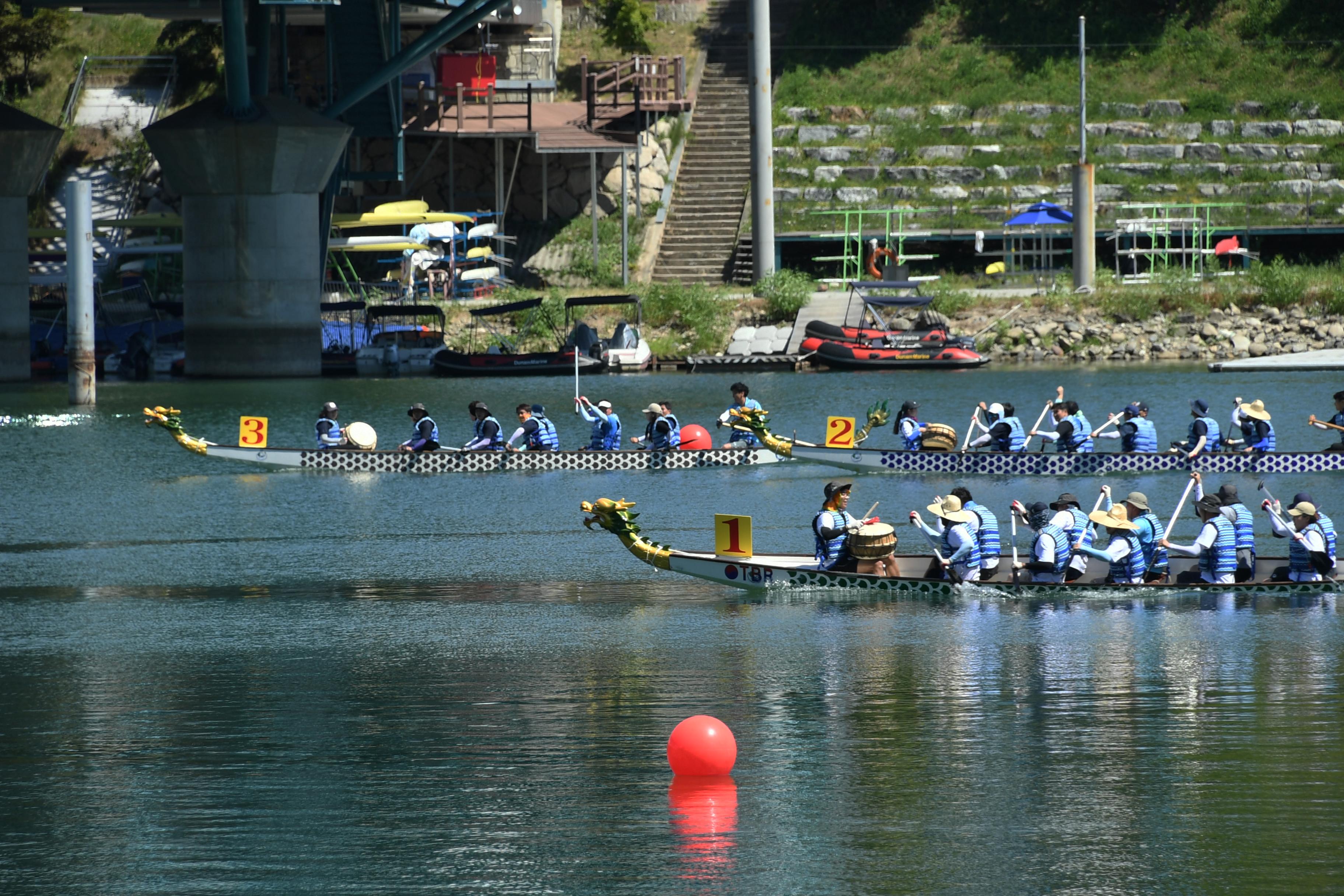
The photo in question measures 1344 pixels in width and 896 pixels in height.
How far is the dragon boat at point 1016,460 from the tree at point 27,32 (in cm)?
4905

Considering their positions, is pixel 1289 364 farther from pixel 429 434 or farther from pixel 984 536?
pixel 984 536

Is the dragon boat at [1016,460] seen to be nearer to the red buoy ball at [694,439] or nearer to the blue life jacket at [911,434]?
the blue life jacket at [911,434]

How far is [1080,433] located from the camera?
3297cm

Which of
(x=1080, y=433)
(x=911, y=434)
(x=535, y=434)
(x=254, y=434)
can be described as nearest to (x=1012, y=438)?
(x=1080, y=433)

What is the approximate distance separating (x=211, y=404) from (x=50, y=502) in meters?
15.0

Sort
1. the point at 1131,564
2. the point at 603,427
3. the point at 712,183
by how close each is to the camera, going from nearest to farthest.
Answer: the point at 1131,564 → the point at 603,427 → the point at 712,183

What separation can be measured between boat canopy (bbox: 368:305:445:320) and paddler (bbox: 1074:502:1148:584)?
126ft

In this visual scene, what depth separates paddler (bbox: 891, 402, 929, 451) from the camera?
109 feet

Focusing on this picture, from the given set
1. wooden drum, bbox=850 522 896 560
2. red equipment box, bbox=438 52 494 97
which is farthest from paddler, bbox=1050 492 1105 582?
red equipment box, bbox=438 52 494 97

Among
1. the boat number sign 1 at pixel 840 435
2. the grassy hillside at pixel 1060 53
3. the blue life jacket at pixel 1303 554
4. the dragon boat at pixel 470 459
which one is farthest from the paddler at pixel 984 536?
the grassy hillside at pixel 1060 53

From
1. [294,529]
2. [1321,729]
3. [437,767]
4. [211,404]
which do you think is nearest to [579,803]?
[437,767]

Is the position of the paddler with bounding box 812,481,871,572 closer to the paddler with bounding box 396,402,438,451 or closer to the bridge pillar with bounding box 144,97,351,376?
the paddler with bounding box 396,402,438,451

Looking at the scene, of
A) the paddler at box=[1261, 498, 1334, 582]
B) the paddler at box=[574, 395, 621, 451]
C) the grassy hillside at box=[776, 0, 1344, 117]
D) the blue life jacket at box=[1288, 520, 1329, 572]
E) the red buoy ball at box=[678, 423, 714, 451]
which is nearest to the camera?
the paddler at box=[1261, 498, 1334, 582]

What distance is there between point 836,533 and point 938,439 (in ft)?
40.8
